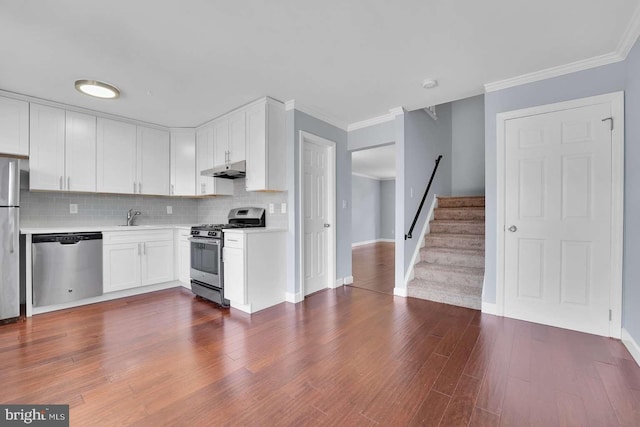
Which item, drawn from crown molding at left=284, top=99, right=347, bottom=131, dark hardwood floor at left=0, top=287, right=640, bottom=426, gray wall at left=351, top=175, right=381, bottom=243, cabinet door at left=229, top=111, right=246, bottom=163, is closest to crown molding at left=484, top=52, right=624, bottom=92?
crown molding at left=284, top=99, right=347, bottom=131

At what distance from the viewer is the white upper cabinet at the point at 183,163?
4430 mm

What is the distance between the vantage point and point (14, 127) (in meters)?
3.16

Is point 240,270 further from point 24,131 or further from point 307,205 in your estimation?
point 24,131

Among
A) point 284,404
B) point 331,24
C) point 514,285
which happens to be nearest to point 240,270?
point 284,404

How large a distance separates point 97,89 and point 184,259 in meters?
2.26

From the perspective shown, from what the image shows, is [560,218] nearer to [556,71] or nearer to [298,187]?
[556,71]

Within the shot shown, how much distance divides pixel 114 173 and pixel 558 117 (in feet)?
17.2

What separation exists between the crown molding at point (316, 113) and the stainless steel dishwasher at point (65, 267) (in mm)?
2837

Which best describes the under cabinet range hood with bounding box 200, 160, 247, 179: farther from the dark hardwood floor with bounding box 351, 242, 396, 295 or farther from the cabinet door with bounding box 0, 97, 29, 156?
the dark hardwood floor with bounding box 351, 242, 396, 295

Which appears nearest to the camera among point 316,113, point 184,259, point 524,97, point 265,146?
point 524,97

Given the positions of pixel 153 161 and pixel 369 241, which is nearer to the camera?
pixel 153 161

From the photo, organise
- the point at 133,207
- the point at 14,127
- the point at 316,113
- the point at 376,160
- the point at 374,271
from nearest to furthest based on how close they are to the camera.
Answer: the point at 14,127, the point at 316,113, the point at 133,207, the point at 374,271, the point at 376,160

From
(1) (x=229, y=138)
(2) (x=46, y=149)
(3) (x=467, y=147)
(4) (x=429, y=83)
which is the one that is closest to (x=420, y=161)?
(4) (x=429, y=83)

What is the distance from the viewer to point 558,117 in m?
2.69
